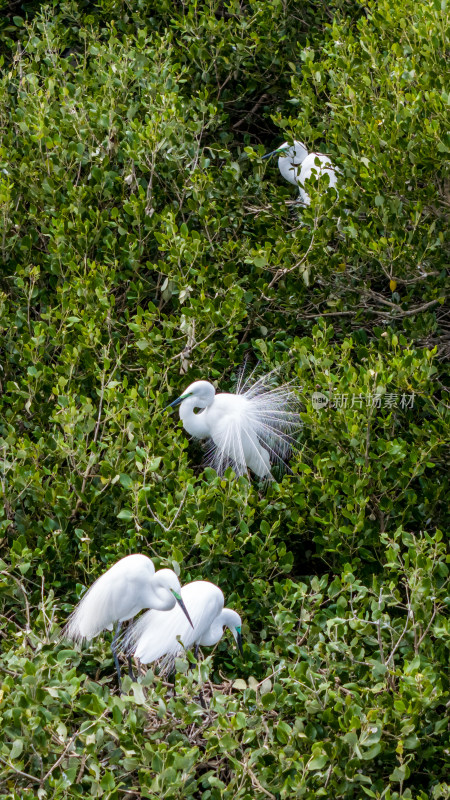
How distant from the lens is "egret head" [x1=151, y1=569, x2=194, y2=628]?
329 cm

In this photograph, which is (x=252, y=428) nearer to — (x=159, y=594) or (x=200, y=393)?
(x=200, y=393)

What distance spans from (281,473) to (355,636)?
1150 millimetres

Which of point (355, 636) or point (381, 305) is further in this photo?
point (381, 305)

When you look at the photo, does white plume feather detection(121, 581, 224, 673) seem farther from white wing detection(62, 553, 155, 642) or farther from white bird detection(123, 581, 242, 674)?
white wing detection(62, 553, 155, 642)

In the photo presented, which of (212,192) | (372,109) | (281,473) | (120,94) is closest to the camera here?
(281,473)

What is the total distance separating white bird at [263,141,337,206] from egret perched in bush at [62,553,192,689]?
2.22m

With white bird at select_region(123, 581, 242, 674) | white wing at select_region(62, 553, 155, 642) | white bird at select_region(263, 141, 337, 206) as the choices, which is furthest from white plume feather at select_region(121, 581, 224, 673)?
white bird at select_region(263, 141, 337, 206)

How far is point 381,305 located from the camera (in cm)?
481

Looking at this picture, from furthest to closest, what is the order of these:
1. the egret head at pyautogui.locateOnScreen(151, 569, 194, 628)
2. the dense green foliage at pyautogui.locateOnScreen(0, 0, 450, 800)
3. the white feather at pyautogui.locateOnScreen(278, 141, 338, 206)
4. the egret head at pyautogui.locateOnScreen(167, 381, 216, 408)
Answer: the white feather at pyautogui.locateOnScreen(278, 141, 338, 206)
the egret head at pyautogui.locateOnScreen(167, 381, 216, 408)
the egret head at pyautogui.locateOnScreen(151, 569, 194, 628)
the dense green foliage at pyautogui.locateOnScreen(0, 0, 450, 800)

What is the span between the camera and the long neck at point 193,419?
431 cm

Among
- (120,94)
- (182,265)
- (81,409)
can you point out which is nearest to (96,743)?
(81,409)

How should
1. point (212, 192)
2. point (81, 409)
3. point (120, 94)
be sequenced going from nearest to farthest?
point (81, 409)
point (212, 192)
point (120, 94)

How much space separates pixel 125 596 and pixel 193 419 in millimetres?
1159

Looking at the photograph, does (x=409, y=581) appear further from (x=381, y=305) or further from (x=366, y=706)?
(x=381, y=305)
